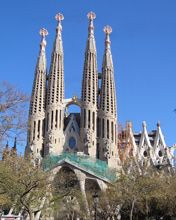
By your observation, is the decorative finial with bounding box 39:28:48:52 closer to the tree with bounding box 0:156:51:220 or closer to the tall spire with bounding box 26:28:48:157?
the tall spire with bounding box 26:28:48:157

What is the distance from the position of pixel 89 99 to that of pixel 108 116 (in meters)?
4.77

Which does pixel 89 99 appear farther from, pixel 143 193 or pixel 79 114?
pixel 143 193

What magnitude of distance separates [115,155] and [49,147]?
40.3 feet

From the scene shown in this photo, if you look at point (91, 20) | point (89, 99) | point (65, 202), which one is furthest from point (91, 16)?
point (65, 202)

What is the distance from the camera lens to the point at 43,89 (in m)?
74.4

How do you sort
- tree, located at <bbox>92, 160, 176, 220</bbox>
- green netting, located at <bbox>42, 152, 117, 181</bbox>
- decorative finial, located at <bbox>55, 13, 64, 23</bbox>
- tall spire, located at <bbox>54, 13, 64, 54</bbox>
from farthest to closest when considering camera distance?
decorative finial, located at <bbox>55, 13, 64, 23</bbox> → tall spire, located at <bbox>54, 13, 64, 54</bbox> → green netting, located at <bbox>42, 152, 117, 181</bbox> → tree, located at <bbox>92, 160, 176, 220</bbox>

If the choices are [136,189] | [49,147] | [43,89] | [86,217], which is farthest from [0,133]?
[43,89]

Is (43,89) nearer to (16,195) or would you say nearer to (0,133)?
(16,195)

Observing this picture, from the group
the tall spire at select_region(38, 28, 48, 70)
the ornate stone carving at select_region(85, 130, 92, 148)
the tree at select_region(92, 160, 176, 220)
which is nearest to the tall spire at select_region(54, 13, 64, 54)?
the tall spire at select_region(38, 28, 48, 70)

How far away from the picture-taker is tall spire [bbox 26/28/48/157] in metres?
69.7

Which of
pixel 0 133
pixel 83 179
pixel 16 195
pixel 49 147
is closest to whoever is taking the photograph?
pixel 0 133

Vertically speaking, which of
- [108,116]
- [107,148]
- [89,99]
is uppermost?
[89,99]

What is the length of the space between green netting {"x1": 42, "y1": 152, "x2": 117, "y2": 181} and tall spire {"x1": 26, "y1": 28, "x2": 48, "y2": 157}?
703 cm

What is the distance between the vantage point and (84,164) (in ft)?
202
